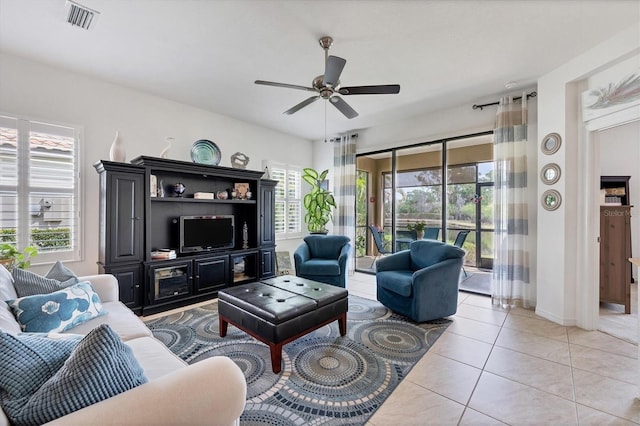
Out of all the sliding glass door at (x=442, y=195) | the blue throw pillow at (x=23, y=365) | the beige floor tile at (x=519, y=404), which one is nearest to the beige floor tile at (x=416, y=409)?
the beige floor tile at (x=519, y=404)

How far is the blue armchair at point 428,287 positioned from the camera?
2973 millimetres

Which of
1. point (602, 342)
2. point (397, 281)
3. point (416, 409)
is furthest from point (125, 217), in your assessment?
point (602, 342)

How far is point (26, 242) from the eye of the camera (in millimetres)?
2902

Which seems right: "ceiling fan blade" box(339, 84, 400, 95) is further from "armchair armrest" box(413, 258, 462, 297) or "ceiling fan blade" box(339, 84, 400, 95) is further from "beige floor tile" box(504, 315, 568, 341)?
"beige floor tile" box(504, 315, 568, 341)

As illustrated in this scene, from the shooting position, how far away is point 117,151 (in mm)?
3139

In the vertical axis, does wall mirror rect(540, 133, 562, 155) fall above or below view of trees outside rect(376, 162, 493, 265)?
above

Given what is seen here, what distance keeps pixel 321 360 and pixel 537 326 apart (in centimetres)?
243

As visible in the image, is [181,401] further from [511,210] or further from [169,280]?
[511,210]

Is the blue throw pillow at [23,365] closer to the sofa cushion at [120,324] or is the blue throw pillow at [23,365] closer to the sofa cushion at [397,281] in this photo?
the sofa cushion at [120,324]

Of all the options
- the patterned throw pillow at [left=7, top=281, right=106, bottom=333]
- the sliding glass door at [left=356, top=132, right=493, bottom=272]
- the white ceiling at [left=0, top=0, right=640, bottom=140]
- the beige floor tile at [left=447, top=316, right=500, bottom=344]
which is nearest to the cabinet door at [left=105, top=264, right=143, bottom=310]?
the patterned throw pillow at [left=7, top=281, right=106, bottom=333]

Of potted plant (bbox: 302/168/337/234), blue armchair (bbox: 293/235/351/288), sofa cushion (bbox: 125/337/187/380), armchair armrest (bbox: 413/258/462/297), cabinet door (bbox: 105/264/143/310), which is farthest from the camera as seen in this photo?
potted plant (bbox: 302/168/337/234)

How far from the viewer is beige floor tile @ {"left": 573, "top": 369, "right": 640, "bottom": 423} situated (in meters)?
1.71

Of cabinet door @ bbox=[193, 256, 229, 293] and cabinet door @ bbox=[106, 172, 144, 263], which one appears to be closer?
cabinet door @ bbox=[106, 172, 144, 263]

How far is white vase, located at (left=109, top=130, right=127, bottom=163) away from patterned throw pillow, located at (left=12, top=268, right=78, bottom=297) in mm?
1618
